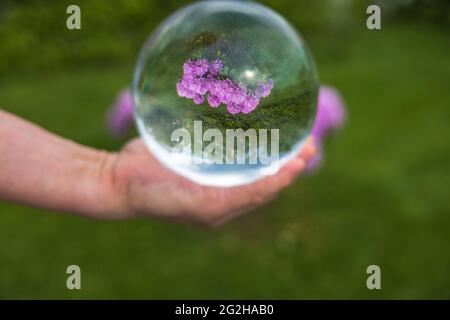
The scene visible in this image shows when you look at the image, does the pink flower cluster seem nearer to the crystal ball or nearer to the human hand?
the crystal ball

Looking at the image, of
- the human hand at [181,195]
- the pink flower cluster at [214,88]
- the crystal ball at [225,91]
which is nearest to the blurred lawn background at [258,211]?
the human hand at [181,195]

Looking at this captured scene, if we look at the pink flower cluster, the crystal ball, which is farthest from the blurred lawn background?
the pink flower cluster

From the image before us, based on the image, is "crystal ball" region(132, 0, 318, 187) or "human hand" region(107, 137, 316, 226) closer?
"crystal ball" region(132, 0, 318, 187)

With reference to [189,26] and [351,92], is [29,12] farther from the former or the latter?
[189,26]

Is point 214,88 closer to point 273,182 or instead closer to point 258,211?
point 273,182

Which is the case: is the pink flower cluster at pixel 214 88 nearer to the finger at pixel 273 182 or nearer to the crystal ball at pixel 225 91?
the crystal ball at pixel 225 91

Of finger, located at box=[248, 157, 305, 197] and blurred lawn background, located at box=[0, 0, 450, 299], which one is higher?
blurred lawn background, located at box=[0, 0, 450, 299]

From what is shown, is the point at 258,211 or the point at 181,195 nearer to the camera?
the point at 181,195

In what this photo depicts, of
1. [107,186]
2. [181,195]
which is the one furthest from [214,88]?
[107,186]
